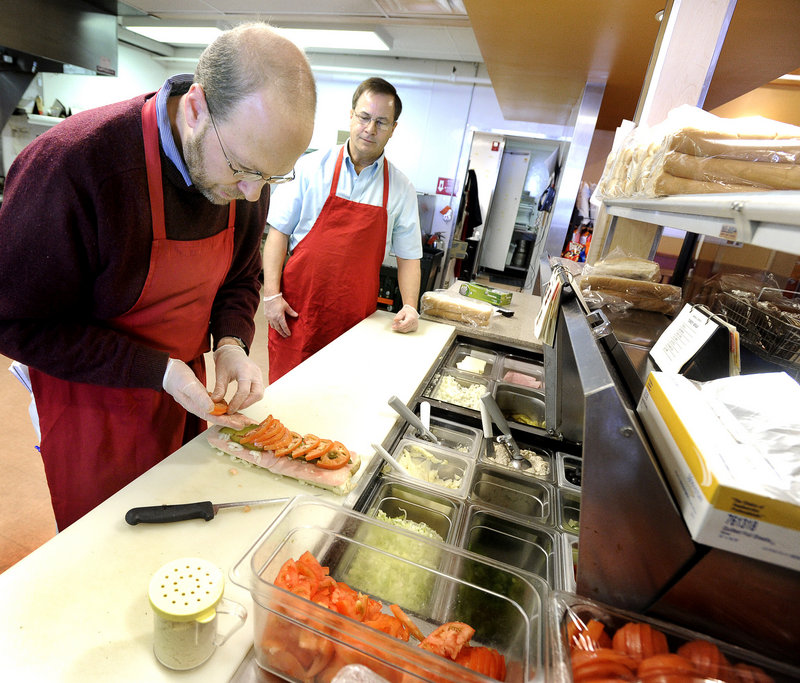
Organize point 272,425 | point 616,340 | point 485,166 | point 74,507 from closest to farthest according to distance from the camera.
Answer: point 616,340, point 272,425, point 74,507, point 485,166

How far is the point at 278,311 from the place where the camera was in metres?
2.55

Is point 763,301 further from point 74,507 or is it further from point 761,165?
point 74,507

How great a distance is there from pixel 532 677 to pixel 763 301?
146cm

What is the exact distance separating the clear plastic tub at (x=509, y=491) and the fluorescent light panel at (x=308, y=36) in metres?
5.42

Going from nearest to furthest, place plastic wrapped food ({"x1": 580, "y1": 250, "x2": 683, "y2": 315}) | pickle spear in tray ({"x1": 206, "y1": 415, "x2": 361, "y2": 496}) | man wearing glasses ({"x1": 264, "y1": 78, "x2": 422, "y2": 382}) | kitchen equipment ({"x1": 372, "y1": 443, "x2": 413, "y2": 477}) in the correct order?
pickle spear in tray ({"x1": 206, "y1": 415, "x2": 361, "y2": 496}), kitchen equipment ({"x1": 372, "y1": 443, "x2": 413, "y2": 477}), plastic wrapped food ({"x1": 580, "y1": 250, "x2": 683, "y2": 315}), man wearing glasses ({"x1": 264, "y1": 78, "x2": 422, "y2": 382})

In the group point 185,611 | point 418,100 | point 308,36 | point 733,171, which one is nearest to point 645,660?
point 185,611

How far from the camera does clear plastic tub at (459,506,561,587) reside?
47.7 inches

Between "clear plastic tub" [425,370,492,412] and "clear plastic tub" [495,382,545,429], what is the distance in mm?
88

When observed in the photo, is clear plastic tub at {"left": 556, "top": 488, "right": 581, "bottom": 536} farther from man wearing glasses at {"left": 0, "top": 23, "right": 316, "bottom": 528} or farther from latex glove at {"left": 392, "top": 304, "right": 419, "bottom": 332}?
latex glove at {"left": 392, "top": 304, "right": 419, "bottom": 332}

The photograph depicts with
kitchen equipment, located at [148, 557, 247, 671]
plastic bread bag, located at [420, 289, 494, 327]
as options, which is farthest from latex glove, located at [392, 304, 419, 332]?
kitchen equipment, located at [148, 557, 247, 671]

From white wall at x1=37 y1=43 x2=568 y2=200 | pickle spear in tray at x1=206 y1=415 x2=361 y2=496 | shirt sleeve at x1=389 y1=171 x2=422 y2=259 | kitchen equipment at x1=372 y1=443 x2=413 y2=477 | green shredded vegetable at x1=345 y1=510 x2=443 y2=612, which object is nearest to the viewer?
green shredded vegetable at x1=345 y1=510 x2=443 y2=612

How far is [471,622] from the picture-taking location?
874 mm

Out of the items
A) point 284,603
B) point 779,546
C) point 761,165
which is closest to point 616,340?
point 761,165

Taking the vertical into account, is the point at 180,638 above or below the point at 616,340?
below
